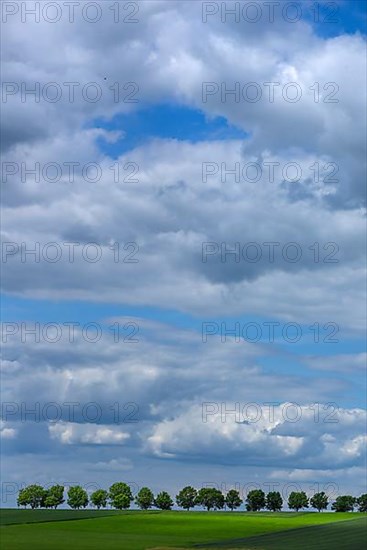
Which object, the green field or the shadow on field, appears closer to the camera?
the shadow on field

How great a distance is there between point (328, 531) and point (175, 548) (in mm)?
26097

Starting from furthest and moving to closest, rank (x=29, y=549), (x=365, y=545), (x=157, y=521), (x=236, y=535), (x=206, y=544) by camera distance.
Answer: (x=157, y=521)
(x=236, y=535)
(x=206, y=544)
(x=365, y=545)
(x=29, y=549)

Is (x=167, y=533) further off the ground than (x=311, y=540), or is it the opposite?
(x=311, y=540)

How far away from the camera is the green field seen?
10038 cm

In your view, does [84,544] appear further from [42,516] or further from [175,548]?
[42,516]

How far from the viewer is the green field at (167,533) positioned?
329ft

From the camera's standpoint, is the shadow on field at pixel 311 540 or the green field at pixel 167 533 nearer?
the shadow on field at pixel 311 540

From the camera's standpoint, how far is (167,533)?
12719 centimetres

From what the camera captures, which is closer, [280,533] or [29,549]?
[29,549]

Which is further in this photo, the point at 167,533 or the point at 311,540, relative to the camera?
the point at 167,533

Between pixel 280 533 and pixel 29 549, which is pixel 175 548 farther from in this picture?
pixel 280 533

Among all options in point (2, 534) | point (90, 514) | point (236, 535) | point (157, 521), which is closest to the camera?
point (2, 534)

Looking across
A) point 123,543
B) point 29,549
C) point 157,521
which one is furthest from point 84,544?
point 157,521

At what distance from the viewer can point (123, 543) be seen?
345ft
